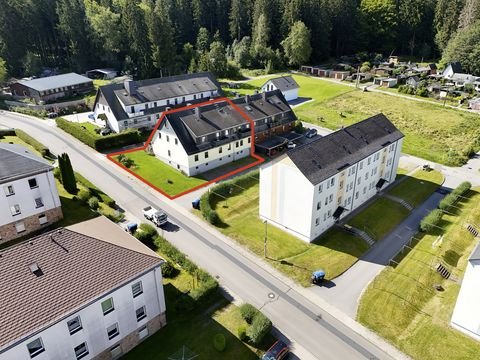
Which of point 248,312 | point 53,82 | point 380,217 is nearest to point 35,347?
point 248,312

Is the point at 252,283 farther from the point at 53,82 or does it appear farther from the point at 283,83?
the point at 53,82

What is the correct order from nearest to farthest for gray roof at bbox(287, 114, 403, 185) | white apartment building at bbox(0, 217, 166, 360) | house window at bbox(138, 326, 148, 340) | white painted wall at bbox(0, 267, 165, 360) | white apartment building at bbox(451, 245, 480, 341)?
white apartment building at bbox(0, 217, 166, 360) < white painted wall at bbox(0, 267, 165, 360) < house window at bbox(138, 326, 148, 340) < white apartment building at bbox(451, 245, 480, 341) < gray roof at bbox(287, 114, 403, 185)

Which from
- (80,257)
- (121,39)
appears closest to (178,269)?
(80,257)

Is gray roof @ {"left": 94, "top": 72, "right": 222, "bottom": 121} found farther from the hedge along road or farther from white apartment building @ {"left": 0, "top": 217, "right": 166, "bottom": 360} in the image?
white apartment building @ {"left": 0, "top": 217, "right": 166, "bottom": 360}

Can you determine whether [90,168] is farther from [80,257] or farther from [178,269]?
[80,257]

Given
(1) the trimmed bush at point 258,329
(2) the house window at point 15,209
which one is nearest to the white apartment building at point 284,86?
(2) the house window at point 15,209

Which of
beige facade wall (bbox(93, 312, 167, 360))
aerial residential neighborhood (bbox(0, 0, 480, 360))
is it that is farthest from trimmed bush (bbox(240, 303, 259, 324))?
beige facade wall (bbox(93, 312, 167, 360))

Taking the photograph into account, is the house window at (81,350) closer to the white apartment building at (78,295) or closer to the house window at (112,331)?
the white apartment building at (78,295)
